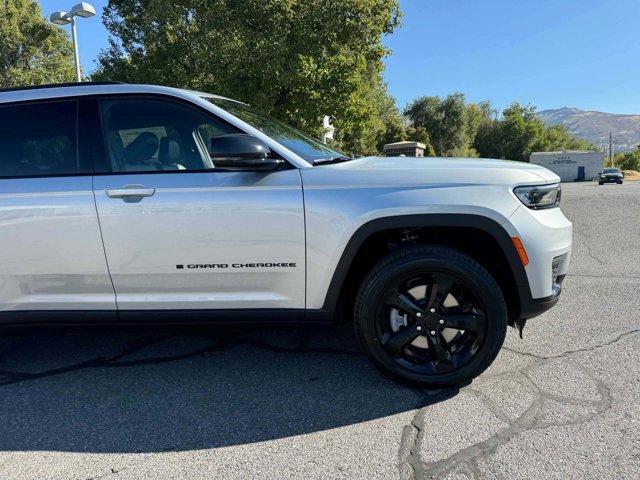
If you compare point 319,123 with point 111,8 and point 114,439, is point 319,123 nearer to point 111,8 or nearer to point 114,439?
point 111,8

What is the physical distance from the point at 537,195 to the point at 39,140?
3.17m

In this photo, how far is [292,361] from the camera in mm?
3430

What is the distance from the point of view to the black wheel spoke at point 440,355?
2891 mm

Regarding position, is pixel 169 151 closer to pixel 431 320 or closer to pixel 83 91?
pixel 83 91

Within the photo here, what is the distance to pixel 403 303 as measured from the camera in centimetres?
287

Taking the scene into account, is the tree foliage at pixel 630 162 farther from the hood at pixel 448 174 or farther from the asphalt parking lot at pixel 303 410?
the hood at pixel 448 174

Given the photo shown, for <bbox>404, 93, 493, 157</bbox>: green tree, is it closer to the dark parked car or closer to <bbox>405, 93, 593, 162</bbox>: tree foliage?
<bbox>405, 93, 593, 162</bbox>: tree foliage

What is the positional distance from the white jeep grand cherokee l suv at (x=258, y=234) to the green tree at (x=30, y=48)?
2015 cm

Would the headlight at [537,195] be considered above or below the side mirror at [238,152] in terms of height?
below

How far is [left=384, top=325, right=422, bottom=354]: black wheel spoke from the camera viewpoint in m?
2.88

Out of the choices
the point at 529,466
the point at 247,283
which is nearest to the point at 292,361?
the point at 247,283

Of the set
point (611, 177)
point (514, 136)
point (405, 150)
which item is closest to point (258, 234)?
point (405, 150)

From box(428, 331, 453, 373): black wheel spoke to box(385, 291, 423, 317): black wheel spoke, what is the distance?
19cm

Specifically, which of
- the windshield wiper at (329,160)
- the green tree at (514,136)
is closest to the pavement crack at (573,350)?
the windshield wiper at (329,160)
